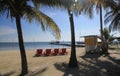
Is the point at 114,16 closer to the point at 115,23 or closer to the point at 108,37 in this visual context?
the point at 115,23

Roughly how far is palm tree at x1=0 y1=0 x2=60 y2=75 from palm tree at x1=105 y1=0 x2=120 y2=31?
32.7 ft

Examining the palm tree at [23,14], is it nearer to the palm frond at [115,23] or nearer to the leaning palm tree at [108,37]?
the palm frond at [115,23]

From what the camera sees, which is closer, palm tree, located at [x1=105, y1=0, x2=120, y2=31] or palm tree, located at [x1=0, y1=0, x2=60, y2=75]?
palm tree, located at [x1=0, y1=0, x2=60, y2=75]

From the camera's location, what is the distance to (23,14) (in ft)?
41.5

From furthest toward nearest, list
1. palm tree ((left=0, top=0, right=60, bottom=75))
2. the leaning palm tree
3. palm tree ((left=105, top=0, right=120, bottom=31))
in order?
the leaning palm tree < palm tree ((left=105, top=0, right=120, bottom=31)) < palm tree ((left=0, top=0, right=60, bottom=75))

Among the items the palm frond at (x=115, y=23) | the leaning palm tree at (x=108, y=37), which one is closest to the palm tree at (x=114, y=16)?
the palm frond at (x=115, y=23)

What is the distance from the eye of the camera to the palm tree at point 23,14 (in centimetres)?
1182

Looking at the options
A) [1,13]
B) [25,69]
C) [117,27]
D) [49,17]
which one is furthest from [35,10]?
[117,27]

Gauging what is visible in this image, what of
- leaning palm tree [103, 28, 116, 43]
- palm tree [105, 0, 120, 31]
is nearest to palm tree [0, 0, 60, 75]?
palm tree [105, 0, 120, 31]

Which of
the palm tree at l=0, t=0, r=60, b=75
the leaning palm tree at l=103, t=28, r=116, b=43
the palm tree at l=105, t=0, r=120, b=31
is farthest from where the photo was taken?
the leaning palm tree at l=103, t=28, r=116, b=43

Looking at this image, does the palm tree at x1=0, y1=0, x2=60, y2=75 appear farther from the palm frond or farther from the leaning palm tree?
the leaning palm tree

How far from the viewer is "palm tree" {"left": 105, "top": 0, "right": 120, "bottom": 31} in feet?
71.3

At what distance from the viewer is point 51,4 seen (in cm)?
1233

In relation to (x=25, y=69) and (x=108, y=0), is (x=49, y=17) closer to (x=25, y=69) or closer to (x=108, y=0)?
(x=25, y=69)
